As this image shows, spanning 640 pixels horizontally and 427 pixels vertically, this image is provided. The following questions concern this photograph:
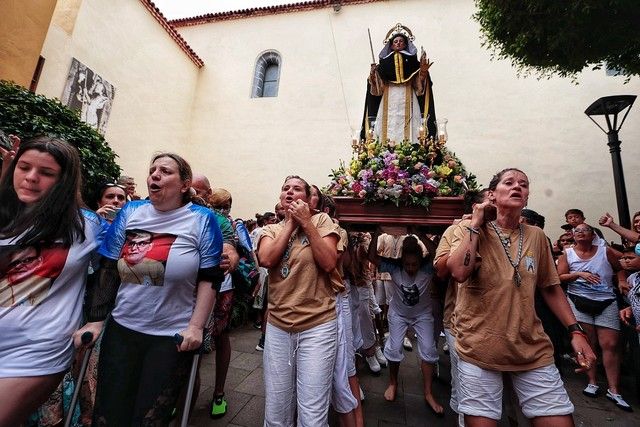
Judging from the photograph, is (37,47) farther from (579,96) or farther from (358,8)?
(579,96)

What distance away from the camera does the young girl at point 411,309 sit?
3.45 m

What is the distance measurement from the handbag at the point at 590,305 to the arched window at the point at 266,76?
10.9 meters

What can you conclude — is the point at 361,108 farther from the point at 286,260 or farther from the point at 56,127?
the point at 286,260

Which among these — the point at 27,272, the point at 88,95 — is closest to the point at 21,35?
the point at 88,95

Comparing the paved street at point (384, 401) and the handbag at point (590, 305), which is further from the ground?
the handbag at point (590, 305)

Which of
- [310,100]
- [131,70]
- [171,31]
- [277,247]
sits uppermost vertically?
[171,31]

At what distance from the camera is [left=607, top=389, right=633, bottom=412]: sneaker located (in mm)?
3525

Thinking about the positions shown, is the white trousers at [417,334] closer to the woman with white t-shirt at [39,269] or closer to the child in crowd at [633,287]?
the child in crowd at [633,287]

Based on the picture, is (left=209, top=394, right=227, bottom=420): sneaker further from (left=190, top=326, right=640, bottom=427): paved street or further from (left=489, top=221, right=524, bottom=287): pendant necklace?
(left=489, top=221, right=524, bottom=287): pendant necklace

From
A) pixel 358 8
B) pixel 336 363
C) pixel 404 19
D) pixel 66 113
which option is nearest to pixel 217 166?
pixel 66 113

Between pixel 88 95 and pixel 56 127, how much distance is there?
483cm

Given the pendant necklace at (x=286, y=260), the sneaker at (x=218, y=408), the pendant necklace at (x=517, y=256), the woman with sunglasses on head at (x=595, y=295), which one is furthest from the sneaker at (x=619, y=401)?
the sneaker at (x=218, y=408)

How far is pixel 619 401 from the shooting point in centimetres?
360

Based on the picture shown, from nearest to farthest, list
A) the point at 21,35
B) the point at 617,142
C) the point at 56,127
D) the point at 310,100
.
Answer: the point at 56,127
the point at 21,35
the point at 617,142
the point at 310,100
